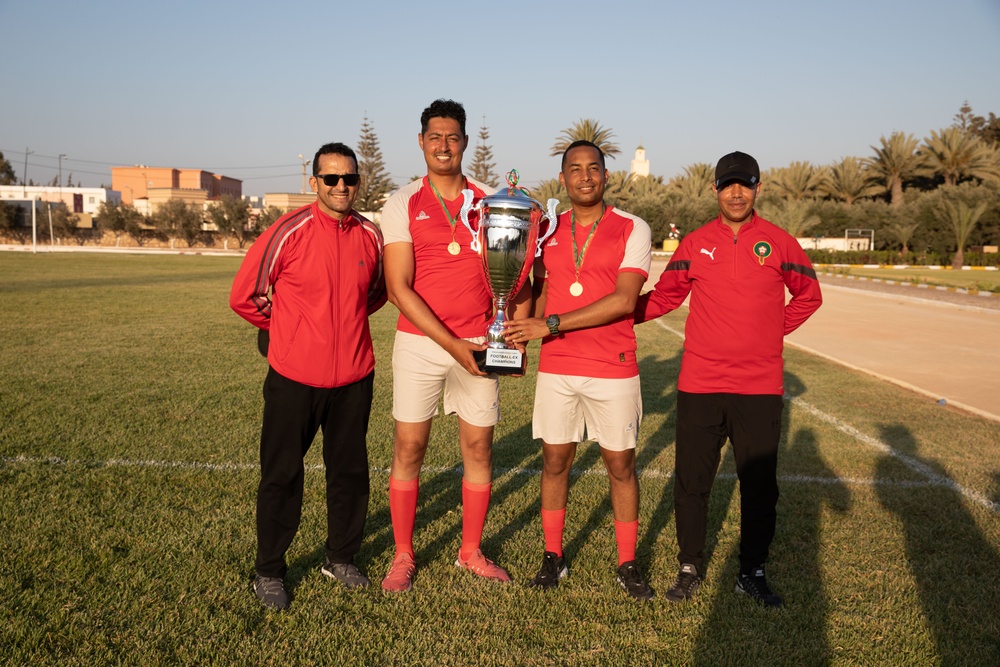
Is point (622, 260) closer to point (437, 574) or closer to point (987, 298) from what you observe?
point (437, 574)

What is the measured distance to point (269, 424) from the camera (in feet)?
11.9

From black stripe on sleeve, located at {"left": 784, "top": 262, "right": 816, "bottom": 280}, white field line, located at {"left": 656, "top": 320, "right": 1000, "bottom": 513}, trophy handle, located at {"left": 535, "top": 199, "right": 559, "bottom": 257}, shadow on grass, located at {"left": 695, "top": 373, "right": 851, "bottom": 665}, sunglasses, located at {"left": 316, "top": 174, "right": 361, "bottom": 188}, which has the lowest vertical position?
white field line, located at {"left": 656, "top": 320, "right": 1000, "bottom": 513}

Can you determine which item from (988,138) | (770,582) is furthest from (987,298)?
(988,138)

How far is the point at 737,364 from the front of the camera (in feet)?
12.1

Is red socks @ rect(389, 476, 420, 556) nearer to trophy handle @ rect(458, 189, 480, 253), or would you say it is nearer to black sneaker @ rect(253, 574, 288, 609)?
black sneaker @ rect(253, 574, 288, 609)

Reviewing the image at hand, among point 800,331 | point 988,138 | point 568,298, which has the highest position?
point 988,138

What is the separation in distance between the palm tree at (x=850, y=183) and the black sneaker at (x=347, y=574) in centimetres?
6167

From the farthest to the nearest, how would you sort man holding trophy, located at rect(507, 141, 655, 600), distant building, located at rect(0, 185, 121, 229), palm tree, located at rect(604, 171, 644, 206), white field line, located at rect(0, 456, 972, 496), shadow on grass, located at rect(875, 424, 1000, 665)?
distant building, located at rect(0, 185, 121, 229)
palm tree, located at rect(604, 171, 644, 206)
white field line, located at rect(0, 456, 972, 496)
man holding trophy, located at rect(507, 141, 655, 600)
shadow on grass, located at rect(875, 424, 1000, 665)

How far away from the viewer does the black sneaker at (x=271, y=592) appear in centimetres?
352

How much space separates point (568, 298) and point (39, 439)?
4570mm

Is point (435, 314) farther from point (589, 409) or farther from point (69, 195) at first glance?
point (69, 195)

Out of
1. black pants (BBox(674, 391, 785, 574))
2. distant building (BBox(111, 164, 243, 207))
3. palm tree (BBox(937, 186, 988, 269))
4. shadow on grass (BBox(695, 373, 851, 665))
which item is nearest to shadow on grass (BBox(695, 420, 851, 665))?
shadow on grass (BBox(695, 373, 851, 665))

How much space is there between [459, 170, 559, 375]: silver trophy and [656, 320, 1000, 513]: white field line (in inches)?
137

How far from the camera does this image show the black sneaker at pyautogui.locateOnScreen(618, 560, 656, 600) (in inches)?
146
